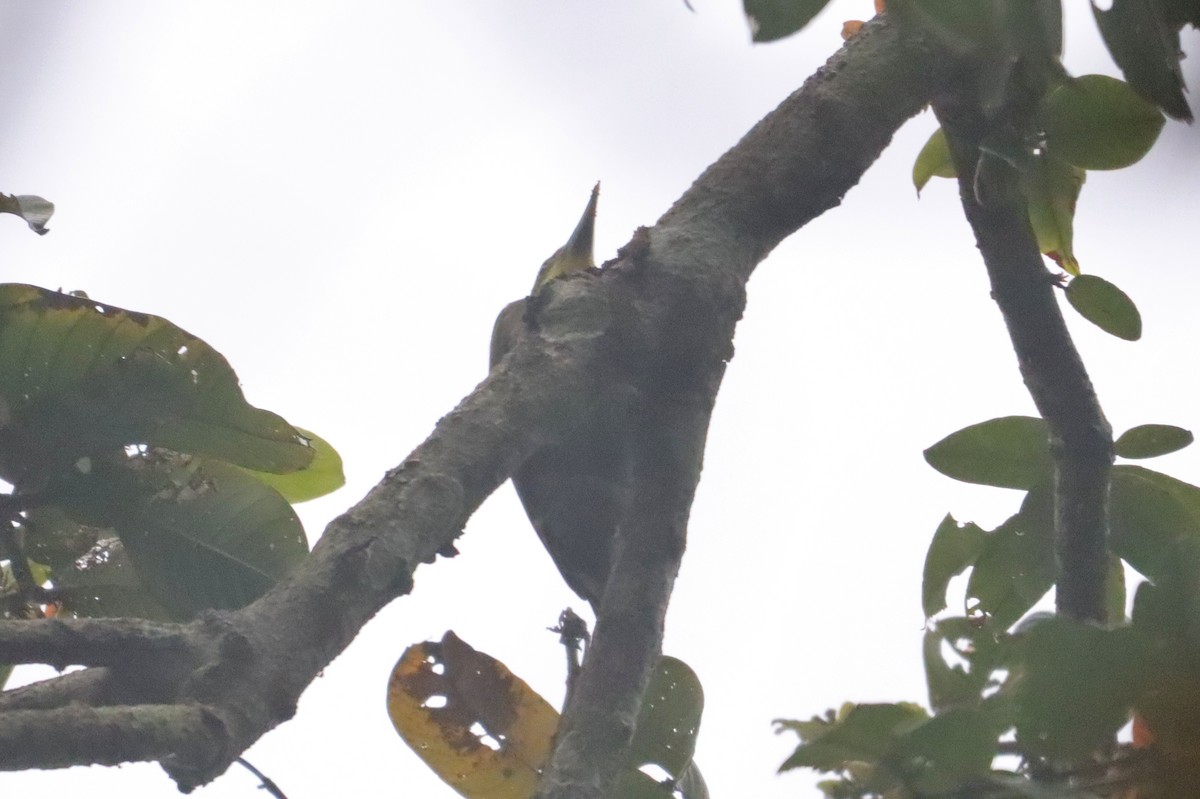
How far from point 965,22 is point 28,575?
51.9 inches

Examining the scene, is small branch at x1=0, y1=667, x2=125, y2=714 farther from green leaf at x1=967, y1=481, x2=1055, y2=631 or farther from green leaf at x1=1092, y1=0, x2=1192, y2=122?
green leaf at x1=967, y1=481, x2=1055, y2=631

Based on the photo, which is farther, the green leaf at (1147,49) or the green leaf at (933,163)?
the green leaf at (933,163)

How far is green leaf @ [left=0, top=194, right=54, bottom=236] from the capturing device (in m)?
1.40

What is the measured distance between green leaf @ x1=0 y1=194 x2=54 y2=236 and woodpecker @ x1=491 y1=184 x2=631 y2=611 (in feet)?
2.08

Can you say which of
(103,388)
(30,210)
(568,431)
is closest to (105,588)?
(103,388)

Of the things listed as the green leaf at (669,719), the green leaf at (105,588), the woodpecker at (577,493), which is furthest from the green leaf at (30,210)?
the green leaf at (669,719)

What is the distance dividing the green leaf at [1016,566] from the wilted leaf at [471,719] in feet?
2.06

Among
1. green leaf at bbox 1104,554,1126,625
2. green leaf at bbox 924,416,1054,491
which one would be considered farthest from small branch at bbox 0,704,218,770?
green leaf at bbox 1104,554,1126,625

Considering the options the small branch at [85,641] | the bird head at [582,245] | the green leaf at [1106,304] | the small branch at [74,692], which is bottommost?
the small branch at [74,692]

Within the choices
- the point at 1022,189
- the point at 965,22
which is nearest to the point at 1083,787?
the point at 965,22

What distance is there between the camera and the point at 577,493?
1.85 meters

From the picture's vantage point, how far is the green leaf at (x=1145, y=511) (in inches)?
60.9

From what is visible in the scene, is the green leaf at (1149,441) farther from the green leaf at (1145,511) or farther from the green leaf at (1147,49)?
the green leaf at (1147,49)

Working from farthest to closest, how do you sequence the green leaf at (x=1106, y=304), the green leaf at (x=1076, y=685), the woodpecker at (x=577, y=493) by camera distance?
1. the woodpecker at (x=577, y=493)
2. the green leaf at (x=1106, y=304)
3. the green leaf at (x=1076, y=685)
